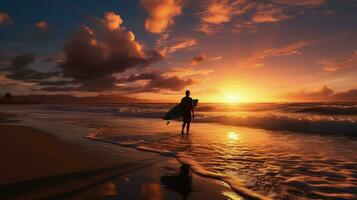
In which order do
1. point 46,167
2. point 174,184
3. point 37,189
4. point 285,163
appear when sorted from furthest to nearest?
point 285,163
point 46,167
point 174,184
point 37,189

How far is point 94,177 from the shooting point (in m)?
5.86

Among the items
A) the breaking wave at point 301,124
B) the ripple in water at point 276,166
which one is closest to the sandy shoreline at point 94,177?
the ripple in water at point 276,166

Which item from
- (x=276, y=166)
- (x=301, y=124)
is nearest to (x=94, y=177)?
(x=276, y=166)

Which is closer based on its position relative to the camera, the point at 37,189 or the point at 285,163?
the point at 37,189

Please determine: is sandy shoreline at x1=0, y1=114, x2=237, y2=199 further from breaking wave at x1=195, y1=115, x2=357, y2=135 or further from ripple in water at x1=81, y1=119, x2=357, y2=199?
breaking wave at x1=195, y1=115, x2=357, y2=135

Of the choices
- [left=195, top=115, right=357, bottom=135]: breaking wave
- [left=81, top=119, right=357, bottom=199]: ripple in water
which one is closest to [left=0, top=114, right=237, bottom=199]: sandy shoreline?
[left=81, top=119, right=357, bottom=199]: ripple in water

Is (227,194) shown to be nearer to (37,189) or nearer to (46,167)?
(37,189)

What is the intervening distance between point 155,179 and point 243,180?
1.91 meters

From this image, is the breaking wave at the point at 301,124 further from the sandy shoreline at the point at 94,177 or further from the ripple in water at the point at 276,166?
the sandy shoreline at the point at 94,177

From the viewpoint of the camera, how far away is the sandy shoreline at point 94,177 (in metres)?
4.81

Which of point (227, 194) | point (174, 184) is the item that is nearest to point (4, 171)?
point (174, 184)

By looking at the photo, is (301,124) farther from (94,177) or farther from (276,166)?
(94,177)

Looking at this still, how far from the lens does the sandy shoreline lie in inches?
189

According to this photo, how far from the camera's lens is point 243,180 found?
5.88 meters
